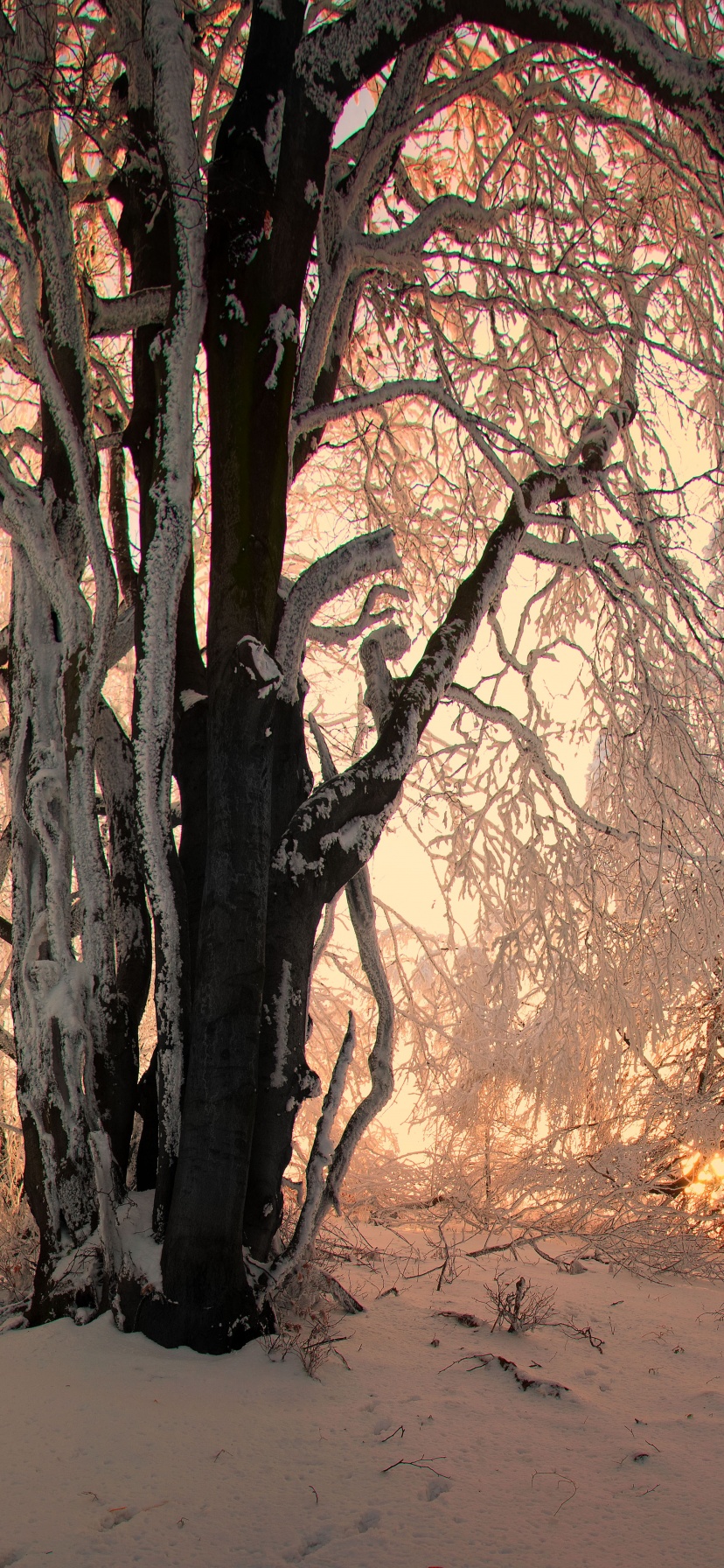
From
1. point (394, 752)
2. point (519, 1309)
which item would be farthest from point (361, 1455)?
point (394, 752)

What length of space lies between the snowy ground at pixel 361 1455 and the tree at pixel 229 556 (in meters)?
0.35

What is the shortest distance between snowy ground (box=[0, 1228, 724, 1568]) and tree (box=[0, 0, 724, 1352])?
0.35 metres

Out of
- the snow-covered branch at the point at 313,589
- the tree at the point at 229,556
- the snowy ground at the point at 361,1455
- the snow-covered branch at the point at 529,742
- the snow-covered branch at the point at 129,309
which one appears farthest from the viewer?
the snow-covered branch at the point at 529,742

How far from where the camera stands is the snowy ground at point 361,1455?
89.8 inches

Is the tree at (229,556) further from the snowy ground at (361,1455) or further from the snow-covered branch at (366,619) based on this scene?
the snowy ground at (361,1455)

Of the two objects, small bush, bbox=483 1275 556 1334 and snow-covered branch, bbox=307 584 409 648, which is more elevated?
snow-covered branch, bbox=307 584 409 648

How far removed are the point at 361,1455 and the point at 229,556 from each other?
2.94 metres

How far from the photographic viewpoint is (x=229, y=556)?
3754 mm

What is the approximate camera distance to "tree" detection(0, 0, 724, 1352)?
354 centimetres

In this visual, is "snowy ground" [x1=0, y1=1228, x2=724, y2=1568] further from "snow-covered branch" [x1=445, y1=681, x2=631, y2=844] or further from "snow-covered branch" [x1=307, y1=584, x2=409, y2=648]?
"snow-covered branch" [x1=307, y1=584, x2=409, y2=648]

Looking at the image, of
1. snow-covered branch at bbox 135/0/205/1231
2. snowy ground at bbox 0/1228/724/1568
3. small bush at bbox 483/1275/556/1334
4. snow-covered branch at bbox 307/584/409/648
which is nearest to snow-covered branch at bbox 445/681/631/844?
snow-covered branch at bbox 307/584/409/648

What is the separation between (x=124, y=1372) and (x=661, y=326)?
213 inches

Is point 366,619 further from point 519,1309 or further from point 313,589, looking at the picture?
point 519,1309

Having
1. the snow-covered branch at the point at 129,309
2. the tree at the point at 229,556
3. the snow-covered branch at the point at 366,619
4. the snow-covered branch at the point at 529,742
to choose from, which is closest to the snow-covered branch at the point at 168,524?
the tree at the point at 229,556
